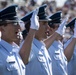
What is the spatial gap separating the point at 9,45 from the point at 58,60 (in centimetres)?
194

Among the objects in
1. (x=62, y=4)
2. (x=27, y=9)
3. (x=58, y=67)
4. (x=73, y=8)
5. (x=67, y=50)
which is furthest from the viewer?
(x=62, y=4)

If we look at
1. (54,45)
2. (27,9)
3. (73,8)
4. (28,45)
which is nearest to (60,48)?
(54,45)

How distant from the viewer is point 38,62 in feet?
18.3

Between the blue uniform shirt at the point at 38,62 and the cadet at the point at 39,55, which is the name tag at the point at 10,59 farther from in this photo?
the blue uniform shirt at the point at 38,62

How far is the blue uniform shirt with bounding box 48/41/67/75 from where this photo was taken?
6551 mm

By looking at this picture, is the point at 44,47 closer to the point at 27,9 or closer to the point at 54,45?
the point at 54,45

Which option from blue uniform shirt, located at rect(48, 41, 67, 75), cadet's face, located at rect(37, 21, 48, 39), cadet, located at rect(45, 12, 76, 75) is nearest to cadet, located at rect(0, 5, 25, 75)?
cadet's face, located at rect(37, 21, 48, 39)

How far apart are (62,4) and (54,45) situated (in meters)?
13.0

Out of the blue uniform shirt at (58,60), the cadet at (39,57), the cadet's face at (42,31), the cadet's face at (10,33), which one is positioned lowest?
the blue uniform shirt at (58,60)

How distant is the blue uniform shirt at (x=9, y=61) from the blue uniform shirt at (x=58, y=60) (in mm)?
1768

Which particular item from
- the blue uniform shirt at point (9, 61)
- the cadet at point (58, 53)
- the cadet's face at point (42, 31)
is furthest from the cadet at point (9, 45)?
the cadet at point (58, 53)

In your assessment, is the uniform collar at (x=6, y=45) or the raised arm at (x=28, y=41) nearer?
the uniform collar at (x=6, y=45)

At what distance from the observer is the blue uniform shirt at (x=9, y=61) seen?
4594 mm

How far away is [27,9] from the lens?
674 inches
